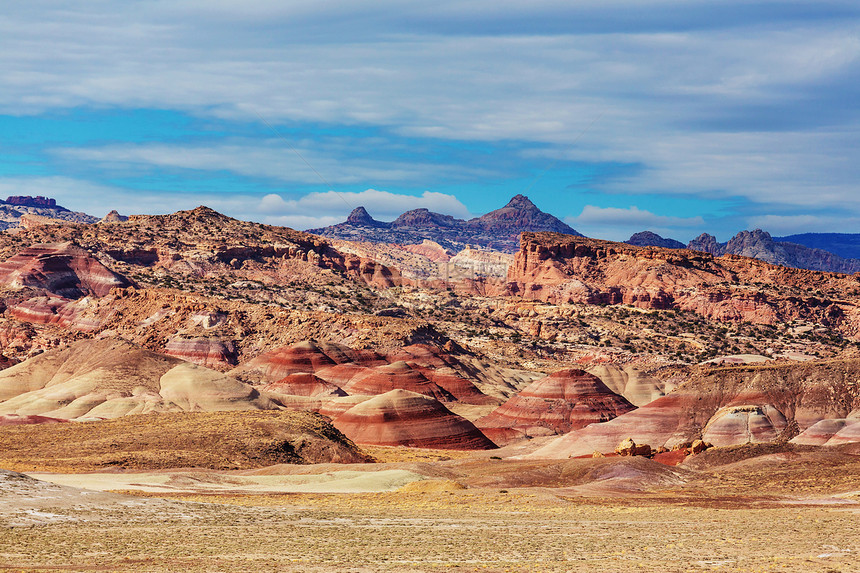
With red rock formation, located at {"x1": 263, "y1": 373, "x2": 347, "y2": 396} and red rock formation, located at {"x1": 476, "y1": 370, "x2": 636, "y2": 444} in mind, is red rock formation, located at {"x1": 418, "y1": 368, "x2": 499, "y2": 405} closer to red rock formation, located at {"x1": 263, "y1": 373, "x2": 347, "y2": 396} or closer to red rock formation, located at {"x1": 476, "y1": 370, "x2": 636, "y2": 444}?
red rock formation, located at {"x1": 263, "y1": 373, "x2": 347, "y2": 396}

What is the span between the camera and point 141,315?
131 m

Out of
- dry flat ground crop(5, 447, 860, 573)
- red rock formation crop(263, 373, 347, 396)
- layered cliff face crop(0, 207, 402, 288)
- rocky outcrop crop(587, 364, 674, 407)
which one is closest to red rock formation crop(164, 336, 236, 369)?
red rock formation crop(263, 373, 347, 396)

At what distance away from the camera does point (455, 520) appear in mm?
35938

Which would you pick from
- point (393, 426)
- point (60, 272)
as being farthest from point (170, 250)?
point (393, 426)

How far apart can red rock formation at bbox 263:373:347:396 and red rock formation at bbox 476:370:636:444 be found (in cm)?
1780

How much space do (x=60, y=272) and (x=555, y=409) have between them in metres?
92.1

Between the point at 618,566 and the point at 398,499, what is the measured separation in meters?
23.4

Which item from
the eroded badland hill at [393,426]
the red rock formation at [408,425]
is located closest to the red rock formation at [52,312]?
the eroded badland hill at [393,426]

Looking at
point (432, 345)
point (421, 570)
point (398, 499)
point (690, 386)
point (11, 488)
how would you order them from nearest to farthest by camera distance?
point (421, 570)
point (11, 488)
point (398, 499)
point (690, 386)
point (432, 345)

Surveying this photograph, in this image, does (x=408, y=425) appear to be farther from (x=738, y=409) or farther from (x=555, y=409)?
(x=738, y=409)

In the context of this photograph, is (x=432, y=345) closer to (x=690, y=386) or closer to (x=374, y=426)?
(x=374, y=426)

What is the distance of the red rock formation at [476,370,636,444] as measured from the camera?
9262 centimetres

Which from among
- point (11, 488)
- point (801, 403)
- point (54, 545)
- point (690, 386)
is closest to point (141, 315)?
point (690, 386)

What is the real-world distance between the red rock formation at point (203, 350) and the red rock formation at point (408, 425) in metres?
37.2
